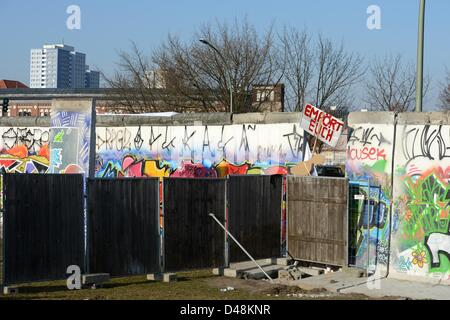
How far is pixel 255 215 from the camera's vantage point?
13680 millimetres

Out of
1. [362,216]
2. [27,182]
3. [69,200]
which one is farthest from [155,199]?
[362,216]

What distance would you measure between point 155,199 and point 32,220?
8.00 feet

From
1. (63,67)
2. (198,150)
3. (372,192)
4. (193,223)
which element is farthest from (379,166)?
(63,67)

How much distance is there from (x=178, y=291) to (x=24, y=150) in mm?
11294

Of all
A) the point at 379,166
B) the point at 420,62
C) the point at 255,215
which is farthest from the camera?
the point at 255,215

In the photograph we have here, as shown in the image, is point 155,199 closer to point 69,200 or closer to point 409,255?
point 69,200

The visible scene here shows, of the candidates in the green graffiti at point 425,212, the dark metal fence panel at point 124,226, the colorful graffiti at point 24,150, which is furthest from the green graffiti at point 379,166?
the colorful graffiti at point 24,150

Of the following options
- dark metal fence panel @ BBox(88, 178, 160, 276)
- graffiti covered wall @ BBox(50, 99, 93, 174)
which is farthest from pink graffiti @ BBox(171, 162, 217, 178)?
dark metal fence panel @ BBox(88, 178, 160, 276)

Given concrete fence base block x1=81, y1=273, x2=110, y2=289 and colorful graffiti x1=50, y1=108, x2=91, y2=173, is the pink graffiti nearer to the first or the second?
colorful graffiti x1=50, y1=108, x2=91, y2=173

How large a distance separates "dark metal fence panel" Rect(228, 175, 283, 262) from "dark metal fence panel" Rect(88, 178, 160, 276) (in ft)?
6.01

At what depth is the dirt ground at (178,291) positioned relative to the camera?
34.0ft

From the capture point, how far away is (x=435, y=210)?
12.0 meters

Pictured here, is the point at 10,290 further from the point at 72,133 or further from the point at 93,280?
the point at 72,133
